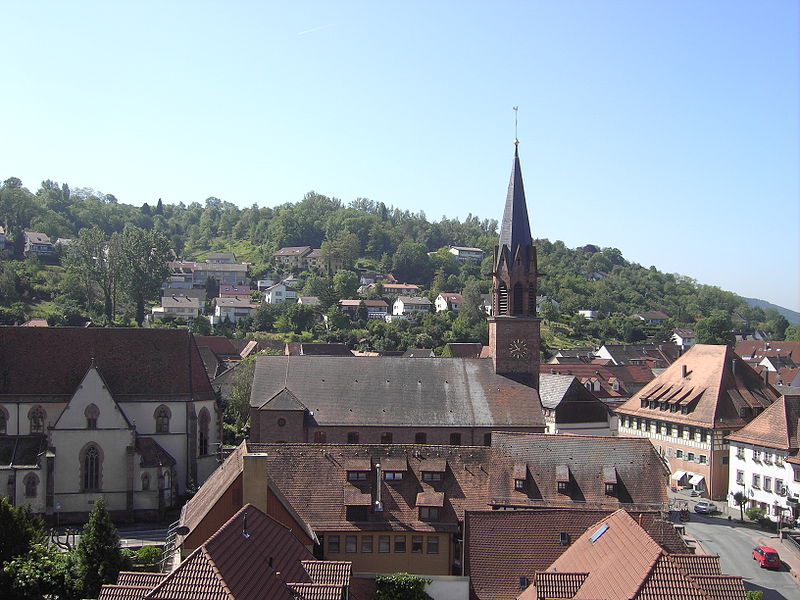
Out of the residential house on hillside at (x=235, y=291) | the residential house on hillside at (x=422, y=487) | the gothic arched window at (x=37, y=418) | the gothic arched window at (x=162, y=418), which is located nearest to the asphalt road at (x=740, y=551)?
the residential house on hillside at (x=422, y=487)

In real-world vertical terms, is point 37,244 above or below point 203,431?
above

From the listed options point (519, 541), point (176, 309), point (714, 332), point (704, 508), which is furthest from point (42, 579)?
point (714, 332)

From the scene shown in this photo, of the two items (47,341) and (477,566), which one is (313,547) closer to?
(477,566)

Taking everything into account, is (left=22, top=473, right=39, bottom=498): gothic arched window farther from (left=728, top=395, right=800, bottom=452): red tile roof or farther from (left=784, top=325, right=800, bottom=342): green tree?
(left=784, top=325, right=800, bottom=342): green tree

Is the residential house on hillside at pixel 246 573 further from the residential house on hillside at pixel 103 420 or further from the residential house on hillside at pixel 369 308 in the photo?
the residential house on hillside at pixel 369 308

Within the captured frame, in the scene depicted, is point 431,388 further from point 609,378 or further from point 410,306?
point 410,306

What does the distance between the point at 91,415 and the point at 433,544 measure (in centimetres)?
2350

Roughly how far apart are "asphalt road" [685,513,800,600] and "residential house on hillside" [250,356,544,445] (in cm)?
1111

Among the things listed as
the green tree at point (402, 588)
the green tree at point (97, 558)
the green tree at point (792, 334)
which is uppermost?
the green tree at point (97, 558)

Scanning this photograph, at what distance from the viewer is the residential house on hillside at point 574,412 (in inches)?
2277

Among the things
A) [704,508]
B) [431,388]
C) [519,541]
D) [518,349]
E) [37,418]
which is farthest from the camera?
[518,349]

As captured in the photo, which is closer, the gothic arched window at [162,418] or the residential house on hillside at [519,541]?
the residential house on hillside at [519,541]

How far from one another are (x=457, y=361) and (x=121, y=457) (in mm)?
20887

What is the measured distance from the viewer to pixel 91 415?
4703cm
